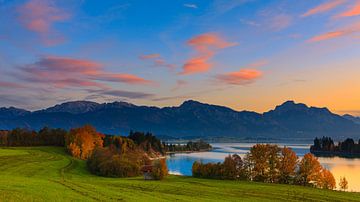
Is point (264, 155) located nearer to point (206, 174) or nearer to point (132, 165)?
point (206, 174)

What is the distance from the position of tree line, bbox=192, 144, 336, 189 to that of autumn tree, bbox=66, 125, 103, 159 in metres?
54.6

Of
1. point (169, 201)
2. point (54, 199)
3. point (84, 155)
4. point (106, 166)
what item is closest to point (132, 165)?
point (106, 166)

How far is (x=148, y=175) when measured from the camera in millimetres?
93000

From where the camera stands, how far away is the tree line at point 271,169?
100625 mm

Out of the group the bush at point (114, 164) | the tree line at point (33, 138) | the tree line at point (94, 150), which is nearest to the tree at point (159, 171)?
the tree line at point (94, 150)

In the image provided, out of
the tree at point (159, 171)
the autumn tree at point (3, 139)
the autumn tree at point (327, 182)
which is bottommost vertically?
the autumn tree at point (327, 182)

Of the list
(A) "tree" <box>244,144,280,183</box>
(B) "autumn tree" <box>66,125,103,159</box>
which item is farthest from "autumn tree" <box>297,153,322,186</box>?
(B) "autumn tree" <box>66,125,103,159</box>

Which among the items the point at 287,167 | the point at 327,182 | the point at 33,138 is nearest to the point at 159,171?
the point at 287,167

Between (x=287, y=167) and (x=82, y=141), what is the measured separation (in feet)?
280

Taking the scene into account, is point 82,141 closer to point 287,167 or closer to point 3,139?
point 3,139

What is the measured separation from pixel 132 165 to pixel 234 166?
1094 inches

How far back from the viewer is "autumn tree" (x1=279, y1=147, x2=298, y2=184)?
103125 millimetres

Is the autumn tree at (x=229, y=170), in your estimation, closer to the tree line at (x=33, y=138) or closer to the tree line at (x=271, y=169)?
the tree line at (x=271, y=169)

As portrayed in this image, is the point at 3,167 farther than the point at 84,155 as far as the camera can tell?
No
